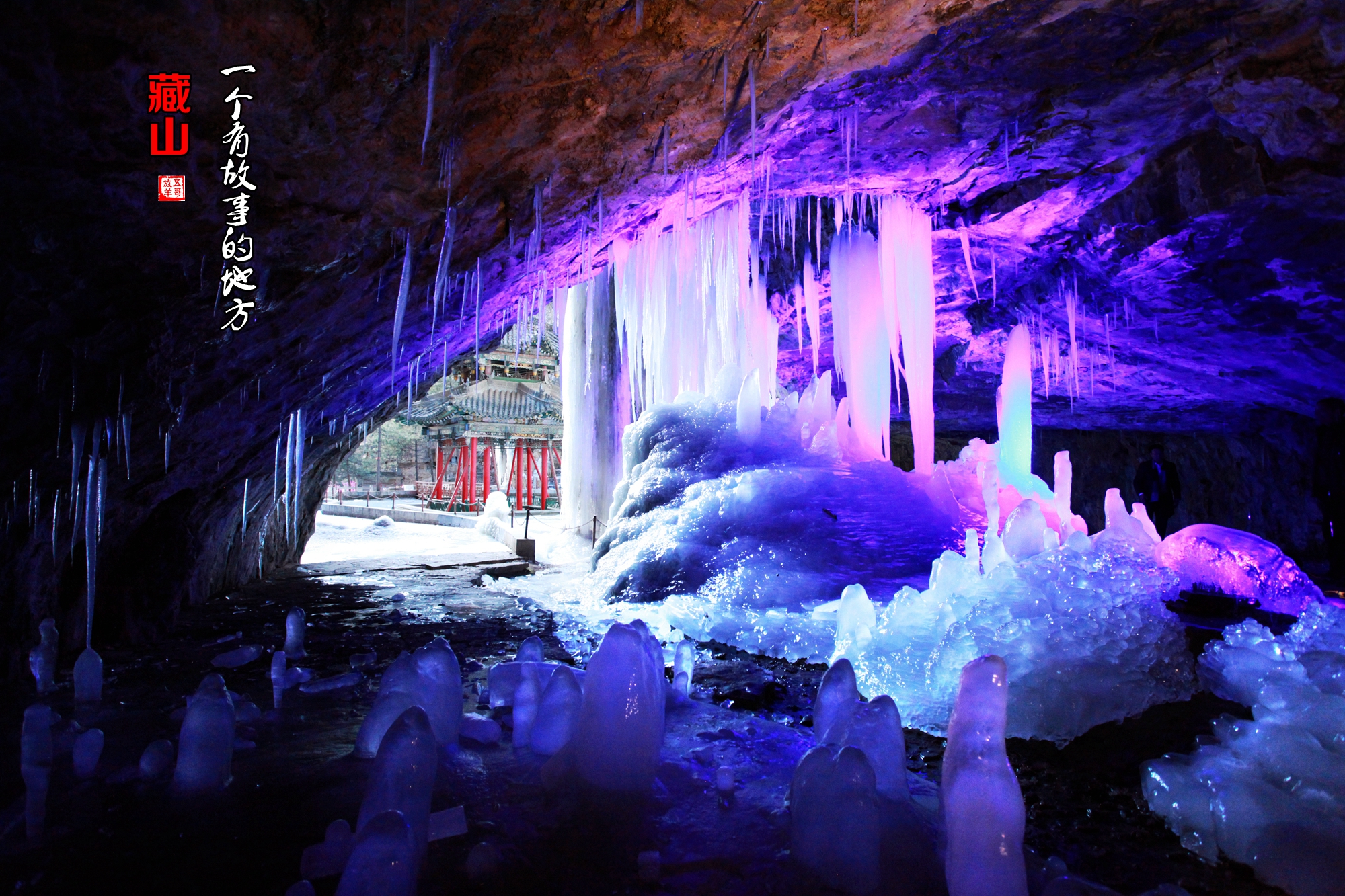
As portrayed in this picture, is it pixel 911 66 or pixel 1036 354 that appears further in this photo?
pixel 1036 354

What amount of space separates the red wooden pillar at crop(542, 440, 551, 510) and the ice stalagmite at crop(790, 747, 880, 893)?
21.5 m

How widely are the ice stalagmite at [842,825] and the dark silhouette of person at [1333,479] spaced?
349 inches

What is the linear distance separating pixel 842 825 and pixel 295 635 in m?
4.29

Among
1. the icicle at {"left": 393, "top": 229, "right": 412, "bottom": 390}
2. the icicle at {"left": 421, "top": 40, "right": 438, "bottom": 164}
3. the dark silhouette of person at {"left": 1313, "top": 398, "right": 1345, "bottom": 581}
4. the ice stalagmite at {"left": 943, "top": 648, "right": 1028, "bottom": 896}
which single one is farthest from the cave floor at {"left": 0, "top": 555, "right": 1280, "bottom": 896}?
the dark silhouette of person at {"left": 1313, "top": 398, "right": 1345, "bottom": 581}

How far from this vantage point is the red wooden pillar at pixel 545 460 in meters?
23.2

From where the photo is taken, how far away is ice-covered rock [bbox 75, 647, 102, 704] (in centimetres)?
370

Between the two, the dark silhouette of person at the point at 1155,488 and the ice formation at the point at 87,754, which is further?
the dark silhouette of person at the point at 1155,488

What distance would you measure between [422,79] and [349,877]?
11.7ft

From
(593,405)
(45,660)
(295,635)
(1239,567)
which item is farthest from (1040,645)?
(593,405)

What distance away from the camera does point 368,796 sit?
6.89 ft

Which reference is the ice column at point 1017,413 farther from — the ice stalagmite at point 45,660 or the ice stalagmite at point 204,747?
the ice stalagmite at point 45,660

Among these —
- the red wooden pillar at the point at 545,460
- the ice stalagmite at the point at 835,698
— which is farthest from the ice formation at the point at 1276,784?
the red wooden pillar at the point at 545,460

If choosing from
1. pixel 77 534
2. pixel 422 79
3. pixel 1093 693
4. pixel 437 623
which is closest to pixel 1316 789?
pixel 1093 693

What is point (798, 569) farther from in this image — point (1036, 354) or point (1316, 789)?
point (1036, 354)
